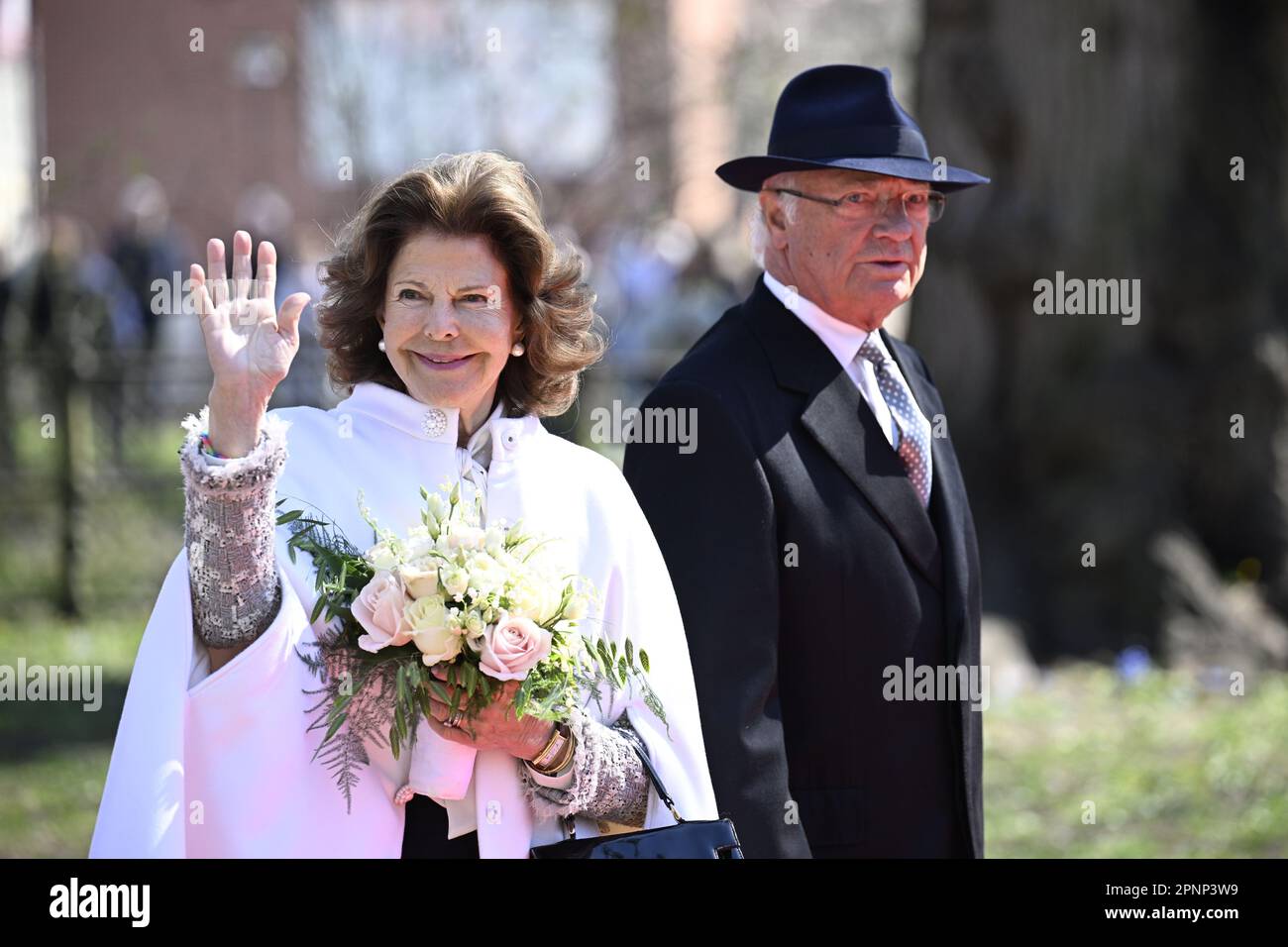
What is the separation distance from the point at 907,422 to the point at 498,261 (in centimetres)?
130

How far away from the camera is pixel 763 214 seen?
4246 millimetres

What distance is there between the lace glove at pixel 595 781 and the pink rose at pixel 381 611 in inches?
14.5

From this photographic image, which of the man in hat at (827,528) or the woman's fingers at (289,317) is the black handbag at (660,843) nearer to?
the man in hat at (827,528)

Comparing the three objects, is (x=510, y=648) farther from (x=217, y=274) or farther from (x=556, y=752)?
(x=217, y=274)

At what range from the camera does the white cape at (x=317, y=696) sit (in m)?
2.86

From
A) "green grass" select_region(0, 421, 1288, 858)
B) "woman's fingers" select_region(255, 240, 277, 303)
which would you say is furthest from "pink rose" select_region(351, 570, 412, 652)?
"green grass" select_region(0, 421, 1288, 858)

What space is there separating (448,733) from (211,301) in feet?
2.81

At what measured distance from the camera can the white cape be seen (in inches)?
113

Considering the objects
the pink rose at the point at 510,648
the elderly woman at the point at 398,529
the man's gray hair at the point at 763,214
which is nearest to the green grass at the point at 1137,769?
the man's gray hair at the point at 763,214

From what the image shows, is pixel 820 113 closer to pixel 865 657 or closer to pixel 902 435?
pixel 902 435

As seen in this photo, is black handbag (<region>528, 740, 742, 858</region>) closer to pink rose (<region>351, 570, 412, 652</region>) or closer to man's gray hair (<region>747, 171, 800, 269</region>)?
pink rose (<region>351, 570, 412, 652</region>)

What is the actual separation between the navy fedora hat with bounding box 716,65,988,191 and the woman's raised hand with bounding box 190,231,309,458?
4.96 ft

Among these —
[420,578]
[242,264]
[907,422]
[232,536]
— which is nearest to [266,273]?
[242,264]
